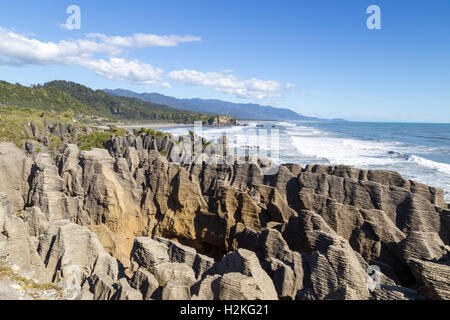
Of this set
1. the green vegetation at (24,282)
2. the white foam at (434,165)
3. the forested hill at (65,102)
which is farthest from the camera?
the forested hill at (65,102)

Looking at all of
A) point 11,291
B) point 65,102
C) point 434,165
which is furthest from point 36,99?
point 11,291

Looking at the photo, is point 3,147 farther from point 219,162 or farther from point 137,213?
point 219,162

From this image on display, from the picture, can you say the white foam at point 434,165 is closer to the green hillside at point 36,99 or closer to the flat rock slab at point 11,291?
the flat rock slab at point 11,291

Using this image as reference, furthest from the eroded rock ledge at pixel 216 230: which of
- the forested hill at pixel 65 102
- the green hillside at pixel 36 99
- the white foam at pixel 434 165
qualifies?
the green hillside at pixel 36 99

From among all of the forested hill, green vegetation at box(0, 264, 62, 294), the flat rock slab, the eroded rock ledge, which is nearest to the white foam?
the eroded rock ledge

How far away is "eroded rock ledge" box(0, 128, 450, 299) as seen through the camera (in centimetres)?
529

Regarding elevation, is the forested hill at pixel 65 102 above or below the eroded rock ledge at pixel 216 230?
above

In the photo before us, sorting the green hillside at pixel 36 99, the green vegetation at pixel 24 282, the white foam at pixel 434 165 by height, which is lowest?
the white foam at pixel 434 165

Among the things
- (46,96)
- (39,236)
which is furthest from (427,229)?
(46,96)

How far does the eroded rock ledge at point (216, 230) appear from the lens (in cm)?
529

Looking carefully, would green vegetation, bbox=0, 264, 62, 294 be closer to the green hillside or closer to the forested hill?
the forested hill

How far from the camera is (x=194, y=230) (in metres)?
11.0
